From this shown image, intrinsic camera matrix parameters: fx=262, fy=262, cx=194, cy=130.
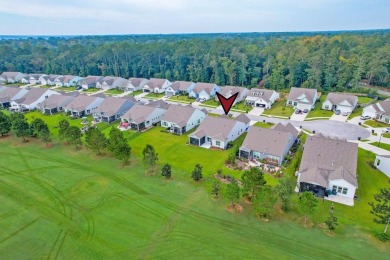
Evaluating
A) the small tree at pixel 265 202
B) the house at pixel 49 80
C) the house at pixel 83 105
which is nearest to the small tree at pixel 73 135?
the house at pixel 83 105

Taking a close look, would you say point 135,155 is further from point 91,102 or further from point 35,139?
point 91,102

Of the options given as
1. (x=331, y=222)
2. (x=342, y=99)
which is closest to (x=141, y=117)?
(x=331, y=222)

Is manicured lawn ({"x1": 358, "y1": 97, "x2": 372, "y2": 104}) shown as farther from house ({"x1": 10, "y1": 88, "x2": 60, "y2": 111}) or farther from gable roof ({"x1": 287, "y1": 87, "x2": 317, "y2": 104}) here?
house ({"x1": 10, "y1": 88, "x2": 60, "y2": 111})

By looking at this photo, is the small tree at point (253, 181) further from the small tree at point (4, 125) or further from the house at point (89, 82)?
the house at point (89, 82)

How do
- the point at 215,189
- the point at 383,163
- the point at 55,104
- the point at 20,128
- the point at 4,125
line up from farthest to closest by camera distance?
the point at 55,104
the point at 4,125
the point at 20,128
the point at 383,163
the point at 215,189

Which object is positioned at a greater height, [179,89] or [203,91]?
[203,91]

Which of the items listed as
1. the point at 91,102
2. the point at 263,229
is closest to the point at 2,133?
the point at 91,102

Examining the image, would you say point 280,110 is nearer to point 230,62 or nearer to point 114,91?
point 230,62
